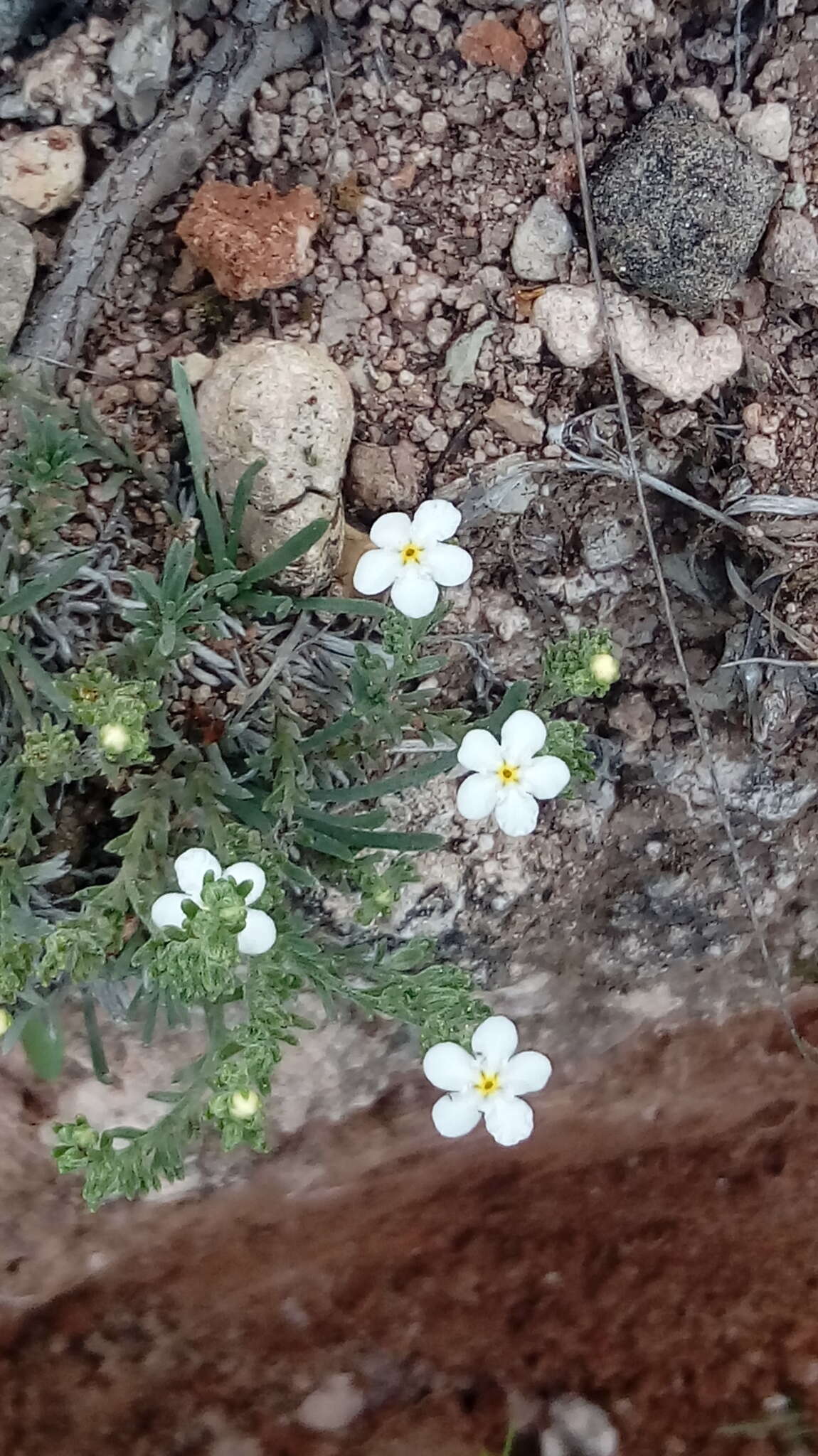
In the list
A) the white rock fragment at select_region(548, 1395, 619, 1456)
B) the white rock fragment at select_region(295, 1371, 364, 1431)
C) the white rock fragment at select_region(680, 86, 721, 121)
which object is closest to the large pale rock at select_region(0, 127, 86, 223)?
the white rock fragment at select_region(680, 86, 721, 121)

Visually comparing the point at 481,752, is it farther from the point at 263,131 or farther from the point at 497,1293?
the point at 497,1293

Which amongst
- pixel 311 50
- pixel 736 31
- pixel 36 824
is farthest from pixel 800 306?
pixel 36 824

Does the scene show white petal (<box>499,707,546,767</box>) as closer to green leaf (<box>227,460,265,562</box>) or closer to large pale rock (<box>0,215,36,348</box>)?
green leaf (<box>227,460,265,562</box>)

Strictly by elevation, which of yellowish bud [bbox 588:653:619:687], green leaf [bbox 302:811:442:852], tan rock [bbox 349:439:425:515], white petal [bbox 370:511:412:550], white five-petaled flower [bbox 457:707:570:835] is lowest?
green leaf [bbox 302:811:442:852]

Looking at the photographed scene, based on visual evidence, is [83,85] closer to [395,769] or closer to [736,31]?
[736,31]

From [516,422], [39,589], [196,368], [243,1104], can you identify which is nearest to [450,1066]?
[243,1104]

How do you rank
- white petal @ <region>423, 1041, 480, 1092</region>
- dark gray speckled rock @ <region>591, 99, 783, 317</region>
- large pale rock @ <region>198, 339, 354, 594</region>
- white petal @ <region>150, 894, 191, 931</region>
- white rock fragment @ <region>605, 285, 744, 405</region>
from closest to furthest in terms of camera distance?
1. white petal @ <region>150, 894, 191, 931</region>
2. white petal @ <region>423, 1041, 480, 1092</region>
3. large pale rock @ <region>198, 339, 354, 594</region>
4. dark gray speckled rock @ <region>591, 99, 783, 317</region>
5. white rock fragment @ <region>605, 285, 744, 405</region>
